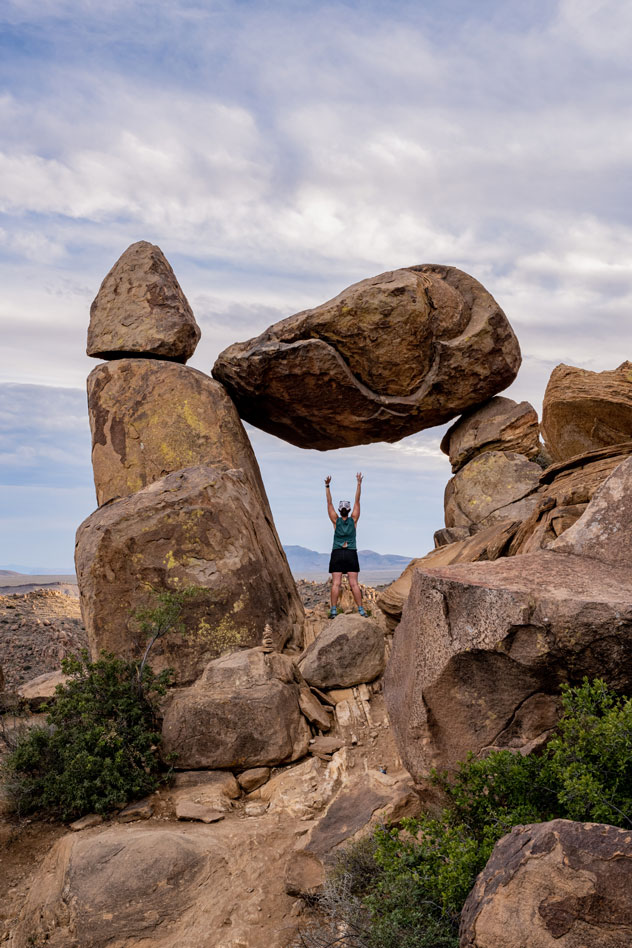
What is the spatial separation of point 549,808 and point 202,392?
32.7 feet

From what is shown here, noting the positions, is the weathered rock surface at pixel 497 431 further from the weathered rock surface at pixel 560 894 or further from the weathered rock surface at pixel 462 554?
the weathered rock surface at pixel 560 894

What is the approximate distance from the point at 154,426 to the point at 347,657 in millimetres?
5849

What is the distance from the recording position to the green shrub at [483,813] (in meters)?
3.95

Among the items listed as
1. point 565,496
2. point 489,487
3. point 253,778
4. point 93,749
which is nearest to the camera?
point 565,496

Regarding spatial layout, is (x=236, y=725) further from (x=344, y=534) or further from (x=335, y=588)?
(x=344, y=534)

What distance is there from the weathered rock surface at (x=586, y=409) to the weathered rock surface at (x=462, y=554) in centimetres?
206

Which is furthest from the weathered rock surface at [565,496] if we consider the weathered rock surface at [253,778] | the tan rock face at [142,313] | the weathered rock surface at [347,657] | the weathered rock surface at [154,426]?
the tan rock face at [142,313]

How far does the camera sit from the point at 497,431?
1378cm

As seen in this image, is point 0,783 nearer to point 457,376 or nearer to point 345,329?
point 345,329

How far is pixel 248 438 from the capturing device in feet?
44.4

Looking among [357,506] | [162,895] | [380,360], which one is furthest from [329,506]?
[162,895]

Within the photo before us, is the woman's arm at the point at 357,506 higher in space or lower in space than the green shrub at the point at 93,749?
higher

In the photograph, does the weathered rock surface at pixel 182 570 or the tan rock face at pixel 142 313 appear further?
the tan rock face at pixel 142 313

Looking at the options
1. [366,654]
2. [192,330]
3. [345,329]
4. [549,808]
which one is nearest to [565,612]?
[549,808]
